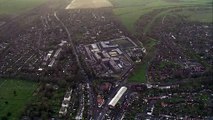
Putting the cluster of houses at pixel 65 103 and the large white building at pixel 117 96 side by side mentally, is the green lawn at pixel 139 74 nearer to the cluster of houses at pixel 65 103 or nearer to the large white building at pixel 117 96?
the large white building at pixel 117 96

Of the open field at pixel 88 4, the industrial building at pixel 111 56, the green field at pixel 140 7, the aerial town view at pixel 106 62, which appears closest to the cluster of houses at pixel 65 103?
the aerial town view at pixel 106 62

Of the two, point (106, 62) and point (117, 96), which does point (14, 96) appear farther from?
point (106, 62)

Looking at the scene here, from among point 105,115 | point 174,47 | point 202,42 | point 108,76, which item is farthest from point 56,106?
point 202,42

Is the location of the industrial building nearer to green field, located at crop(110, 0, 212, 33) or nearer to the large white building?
the large white building

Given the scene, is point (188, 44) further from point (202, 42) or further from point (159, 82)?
point (159, 82)

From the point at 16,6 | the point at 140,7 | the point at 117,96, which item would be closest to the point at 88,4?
the point at 140,7
